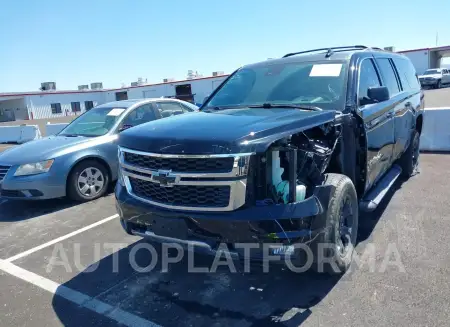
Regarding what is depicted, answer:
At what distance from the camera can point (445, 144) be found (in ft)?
27.7

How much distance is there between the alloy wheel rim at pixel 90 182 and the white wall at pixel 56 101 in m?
44.3

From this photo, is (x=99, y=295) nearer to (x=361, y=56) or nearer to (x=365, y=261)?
(x=365, y=261)

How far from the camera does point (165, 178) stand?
2.94m

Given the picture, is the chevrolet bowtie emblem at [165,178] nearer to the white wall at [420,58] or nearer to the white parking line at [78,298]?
the white parking line at [78,298]

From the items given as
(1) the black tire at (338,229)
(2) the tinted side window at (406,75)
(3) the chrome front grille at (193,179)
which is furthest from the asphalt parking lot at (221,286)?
(2) the tinted side window at (406,75)

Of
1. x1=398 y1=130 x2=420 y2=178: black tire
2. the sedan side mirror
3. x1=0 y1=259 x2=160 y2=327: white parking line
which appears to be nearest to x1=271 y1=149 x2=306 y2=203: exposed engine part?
x1=0 y1=259 x2=160 y2=327: white parking line

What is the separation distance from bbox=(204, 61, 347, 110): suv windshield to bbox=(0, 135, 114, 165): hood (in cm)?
273

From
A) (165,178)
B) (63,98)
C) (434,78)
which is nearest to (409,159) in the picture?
(165,178)

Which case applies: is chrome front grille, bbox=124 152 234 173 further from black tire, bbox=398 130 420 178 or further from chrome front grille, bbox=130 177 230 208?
black tire, bbox=398 130 420 178

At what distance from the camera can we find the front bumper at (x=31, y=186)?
18.7 ft

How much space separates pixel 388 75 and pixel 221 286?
3.59m

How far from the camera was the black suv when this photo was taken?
275cm

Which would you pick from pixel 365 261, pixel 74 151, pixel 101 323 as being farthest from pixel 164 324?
pixel 74 151

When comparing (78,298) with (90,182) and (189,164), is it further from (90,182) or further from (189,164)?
(90,182)
